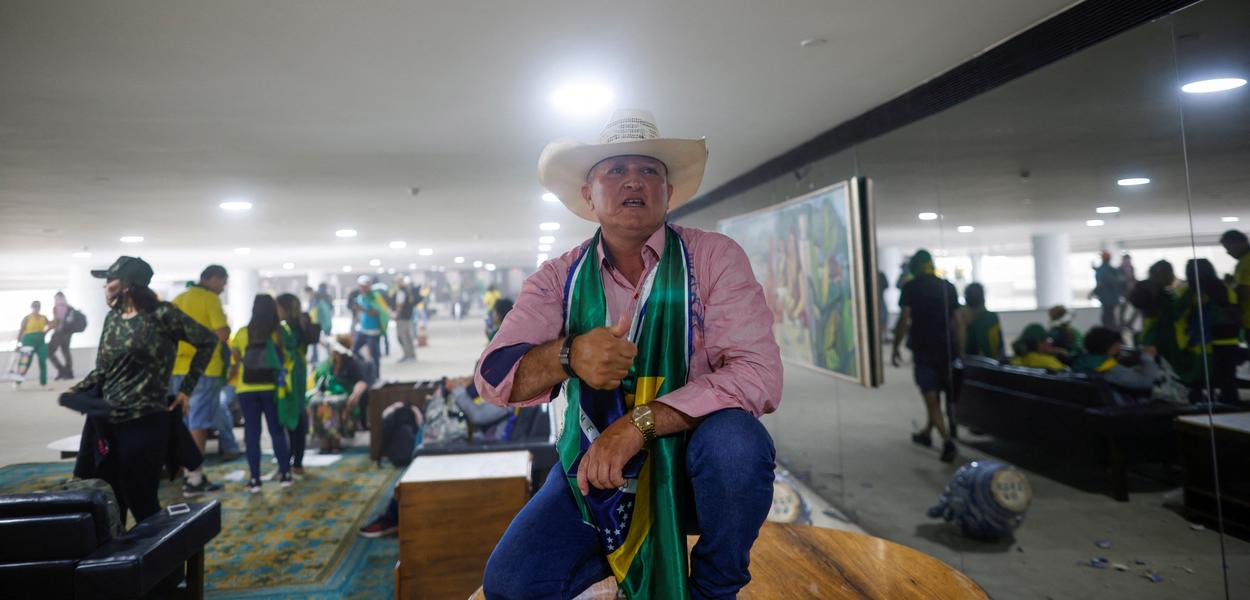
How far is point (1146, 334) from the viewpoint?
2363 millimetres

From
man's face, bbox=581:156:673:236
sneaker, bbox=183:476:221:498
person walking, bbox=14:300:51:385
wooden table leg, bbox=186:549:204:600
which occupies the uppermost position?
man's face, bbox=581:156:673:236

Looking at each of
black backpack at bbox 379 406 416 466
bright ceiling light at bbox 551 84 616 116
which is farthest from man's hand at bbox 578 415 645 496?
black backpack at bbox 379 406 416 466

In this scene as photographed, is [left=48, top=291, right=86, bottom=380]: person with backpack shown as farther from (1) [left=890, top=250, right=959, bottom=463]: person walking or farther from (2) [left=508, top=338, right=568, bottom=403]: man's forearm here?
(1) [left=890, top=250, right=959, bottom=463]: person walking

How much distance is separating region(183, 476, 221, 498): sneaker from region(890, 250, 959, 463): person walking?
17.1ft

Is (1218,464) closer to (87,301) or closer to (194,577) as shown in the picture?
(194,577)

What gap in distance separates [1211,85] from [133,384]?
4.62 m

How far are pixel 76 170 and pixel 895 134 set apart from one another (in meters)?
5.59

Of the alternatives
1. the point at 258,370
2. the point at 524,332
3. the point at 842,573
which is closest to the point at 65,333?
the point at 258,370

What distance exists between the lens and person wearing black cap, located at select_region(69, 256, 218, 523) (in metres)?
3.32

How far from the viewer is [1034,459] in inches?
127

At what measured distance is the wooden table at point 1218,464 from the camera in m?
2.03

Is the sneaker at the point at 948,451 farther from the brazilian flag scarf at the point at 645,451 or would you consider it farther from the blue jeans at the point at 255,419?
the blue jeans at the point at 255,419

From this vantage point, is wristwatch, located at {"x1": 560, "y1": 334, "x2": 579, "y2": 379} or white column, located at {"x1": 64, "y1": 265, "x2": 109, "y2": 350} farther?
white column, located at {"x1": 64, "y1": 265, "x2": 109, "y2": 350}

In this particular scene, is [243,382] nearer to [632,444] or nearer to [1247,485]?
[632,444]
